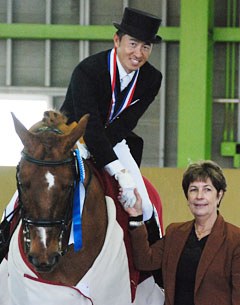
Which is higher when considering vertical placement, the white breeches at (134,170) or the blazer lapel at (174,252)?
the white breeches at (134,170)

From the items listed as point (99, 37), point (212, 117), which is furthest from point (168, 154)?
point (99, 37)

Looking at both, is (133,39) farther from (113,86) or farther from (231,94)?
(231,94)

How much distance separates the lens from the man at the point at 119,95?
137 inches

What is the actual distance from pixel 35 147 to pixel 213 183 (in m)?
0.79

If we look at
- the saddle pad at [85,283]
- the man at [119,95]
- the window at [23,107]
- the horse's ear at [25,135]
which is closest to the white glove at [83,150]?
the man at [119,95]

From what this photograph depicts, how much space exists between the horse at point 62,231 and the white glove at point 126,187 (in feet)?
0.25

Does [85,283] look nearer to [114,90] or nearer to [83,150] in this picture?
[83,150]

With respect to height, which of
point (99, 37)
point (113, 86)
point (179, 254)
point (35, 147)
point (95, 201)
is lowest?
point (179, 254)

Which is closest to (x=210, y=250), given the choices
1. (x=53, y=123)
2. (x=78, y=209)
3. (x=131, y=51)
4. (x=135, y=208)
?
(x=135, y=208)

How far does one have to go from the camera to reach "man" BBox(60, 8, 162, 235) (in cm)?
348

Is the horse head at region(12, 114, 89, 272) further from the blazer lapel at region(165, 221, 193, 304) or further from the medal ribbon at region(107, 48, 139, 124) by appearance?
the medal ribbon at region(107, 48, 139, 124)

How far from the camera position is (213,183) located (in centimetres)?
329

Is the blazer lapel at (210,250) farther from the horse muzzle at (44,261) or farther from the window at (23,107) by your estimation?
the window at (23,107)

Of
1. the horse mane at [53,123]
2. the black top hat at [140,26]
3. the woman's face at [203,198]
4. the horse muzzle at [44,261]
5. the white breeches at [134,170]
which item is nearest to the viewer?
the horse muzzle at [44,261]
